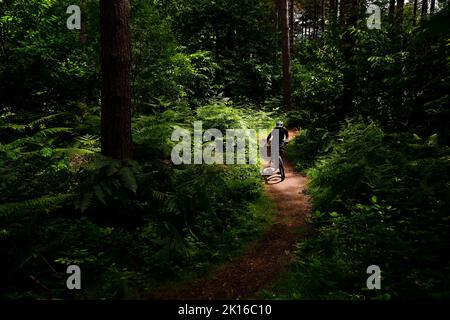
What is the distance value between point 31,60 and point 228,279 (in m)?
8.60

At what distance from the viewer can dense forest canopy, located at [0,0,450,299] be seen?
4973 millimetres

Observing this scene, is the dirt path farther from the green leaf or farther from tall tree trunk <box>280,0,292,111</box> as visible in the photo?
tall tree trunk <box>280,0,292,111</box>

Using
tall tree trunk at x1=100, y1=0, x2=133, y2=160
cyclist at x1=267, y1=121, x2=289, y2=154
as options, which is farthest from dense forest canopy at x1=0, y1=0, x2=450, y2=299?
cyclist at x1=267, y1=121, x2=289, y2=154

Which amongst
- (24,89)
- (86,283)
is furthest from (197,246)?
(24,89)

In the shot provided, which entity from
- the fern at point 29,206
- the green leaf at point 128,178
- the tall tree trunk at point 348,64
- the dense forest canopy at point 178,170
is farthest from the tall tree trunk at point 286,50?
the fern at point 29,206

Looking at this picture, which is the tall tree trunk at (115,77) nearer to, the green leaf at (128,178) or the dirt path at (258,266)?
the green leaf at (128,178)

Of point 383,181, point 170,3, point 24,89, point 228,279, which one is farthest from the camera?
point 170,3

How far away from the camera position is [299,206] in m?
9.11

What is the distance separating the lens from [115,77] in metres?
6.69

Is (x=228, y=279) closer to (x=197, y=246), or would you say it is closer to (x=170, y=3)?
(x=197, y=246)

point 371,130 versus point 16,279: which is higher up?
point 371,130

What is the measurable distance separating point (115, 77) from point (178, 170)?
254cm

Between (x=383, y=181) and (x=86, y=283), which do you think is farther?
(x=383, y=181)

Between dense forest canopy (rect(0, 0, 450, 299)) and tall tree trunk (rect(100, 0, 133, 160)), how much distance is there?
0.08 ft
